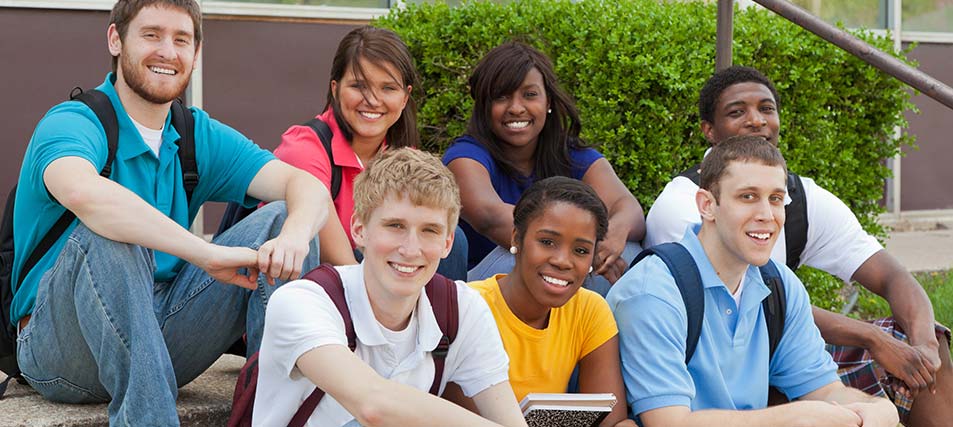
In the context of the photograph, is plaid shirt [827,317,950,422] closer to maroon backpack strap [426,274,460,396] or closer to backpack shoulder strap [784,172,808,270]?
backpack shoulder strap [784,172,808,270]

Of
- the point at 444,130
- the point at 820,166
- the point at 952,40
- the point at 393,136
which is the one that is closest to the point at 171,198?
the point at 393,136

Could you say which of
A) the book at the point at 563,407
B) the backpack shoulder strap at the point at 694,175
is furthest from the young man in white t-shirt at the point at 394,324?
the backpack shoulder strap at the point at 694,175

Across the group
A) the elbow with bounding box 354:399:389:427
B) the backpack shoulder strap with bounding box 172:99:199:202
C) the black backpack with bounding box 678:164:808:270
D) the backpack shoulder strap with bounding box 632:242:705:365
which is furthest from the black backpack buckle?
the black backpack with bounding box 678:164:808:270

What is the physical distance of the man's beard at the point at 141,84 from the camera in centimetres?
348

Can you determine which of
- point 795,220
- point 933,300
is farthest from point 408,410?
point 933,300

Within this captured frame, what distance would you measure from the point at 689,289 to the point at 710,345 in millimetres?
189

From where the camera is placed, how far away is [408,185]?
3008mm

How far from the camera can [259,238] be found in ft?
11.3

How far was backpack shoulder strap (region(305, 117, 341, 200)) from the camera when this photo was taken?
4062 millimetres

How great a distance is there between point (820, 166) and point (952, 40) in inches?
200

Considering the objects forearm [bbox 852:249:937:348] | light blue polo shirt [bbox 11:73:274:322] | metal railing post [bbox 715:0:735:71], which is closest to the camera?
light blue polo shirt [bbox 11:73:274:322]

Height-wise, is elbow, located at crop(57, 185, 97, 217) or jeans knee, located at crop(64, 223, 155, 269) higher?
elbow, located at crop(57, 185, 97, 217)

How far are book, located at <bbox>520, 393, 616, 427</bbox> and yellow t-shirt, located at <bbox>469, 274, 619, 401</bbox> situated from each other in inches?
8.9

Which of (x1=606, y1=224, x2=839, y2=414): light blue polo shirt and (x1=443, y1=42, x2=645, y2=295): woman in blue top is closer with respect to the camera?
(x1=606, y1=224, x2=839, y2=414): light blue polo shirt
